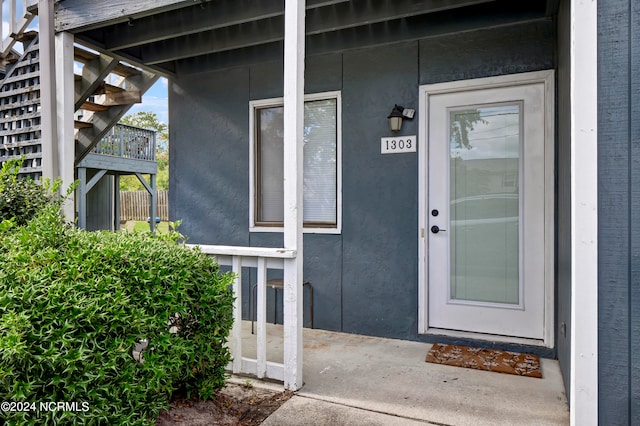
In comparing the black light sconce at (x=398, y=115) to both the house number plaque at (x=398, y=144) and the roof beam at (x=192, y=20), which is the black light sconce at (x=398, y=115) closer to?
the house number plaque at (x=398, y=144)

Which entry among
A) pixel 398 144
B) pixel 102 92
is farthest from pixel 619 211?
pixel 102 92

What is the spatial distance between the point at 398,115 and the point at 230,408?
247cm

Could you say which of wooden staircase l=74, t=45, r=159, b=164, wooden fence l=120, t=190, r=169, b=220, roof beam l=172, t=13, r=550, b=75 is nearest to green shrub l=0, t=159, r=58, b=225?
wooden staircase l=74, t=45, r=159, b=164

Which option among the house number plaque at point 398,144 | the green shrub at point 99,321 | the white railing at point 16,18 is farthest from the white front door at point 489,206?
the white railing at point 16,18

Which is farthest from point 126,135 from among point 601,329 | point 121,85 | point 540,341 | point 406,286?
point 601,329

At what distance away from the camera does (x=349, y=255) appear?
3836mm

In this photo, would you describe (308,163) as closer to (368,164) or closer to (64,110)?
(368,164)

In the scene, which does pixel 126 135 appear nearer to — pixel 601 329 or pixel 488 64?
pixel 488 64

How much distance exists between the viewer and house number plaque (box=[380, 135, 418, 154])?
3.58m

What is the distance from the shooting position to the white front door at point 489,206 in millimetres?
3236

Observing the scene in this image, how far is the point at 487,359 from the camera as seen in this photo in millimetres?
3135

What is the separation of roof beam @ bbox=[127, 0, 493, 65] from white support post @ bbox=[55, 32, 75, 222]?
0.71m

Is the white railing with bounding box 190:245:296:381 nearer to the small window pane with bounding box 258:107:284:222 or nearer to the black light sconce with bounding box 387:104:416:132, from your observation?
the small window pane with bounding box 258:107:284:222

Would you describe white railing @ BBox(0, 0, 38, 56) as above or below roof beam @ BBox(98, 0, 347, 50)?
above
